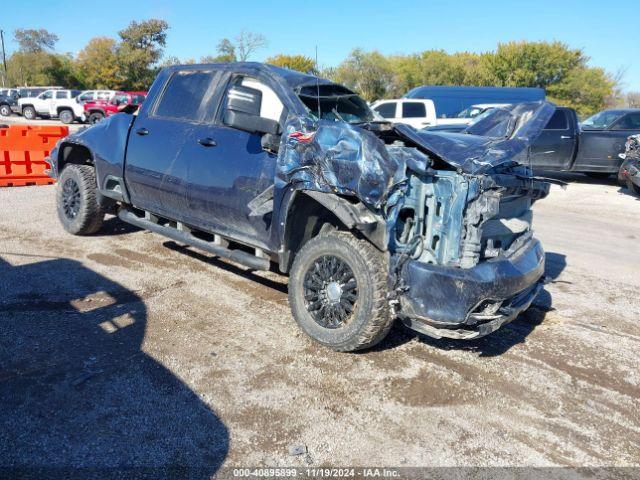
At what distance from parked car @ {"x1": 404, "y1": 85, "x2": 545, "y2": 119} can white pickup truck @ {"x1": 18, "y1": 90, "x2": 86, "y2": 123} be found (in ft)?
59.1

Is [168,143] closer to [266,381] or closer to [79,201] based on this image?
[79,201]

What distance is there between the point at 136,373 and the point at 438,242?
2.12 meters

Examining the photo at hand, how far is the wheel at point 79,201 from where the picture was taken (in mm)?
6438

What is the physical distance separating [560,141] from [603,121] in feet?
4.38

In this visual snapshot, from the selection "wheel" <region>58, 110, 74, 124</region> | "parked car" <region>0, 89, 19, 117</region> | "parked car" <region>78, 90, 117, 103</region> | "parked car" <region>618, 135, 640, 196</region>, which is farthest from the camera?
"parked car" <region>0, 89, 19, 117</region>

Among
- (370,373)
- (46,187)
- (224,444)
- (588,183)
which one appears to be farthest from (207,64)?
(588,183)

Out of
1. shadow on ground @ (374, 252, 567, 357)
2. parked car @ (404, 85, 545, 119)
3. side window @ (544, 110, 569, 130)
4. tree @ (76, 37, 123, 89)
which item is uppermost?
tree @ (76, 37, 123, 89)

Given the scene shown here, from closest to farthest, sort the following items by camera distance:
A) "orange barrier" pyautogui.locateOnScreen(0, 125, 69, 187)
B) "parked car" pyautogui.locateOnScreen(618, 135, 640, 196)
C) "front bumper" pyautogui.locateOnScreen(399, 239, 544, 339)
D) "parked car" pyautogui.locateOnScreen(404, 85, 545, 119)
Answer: "front bumper" pyautogui.locateOnScreen(399, 239, 544, 339), "orange barrier" pyautogui.locateOnScreen(0, 125, 69, 187), "parked car" pyautogui.locateOnScreen(618, 135, 640, 196), "parked car" pyautogui.locateOnScreen(404, 85, 545, 119)

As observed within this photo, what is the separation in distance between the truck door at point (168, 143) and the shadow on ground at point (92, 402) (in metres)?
1.12

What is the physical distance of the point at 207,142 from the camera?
4844mm

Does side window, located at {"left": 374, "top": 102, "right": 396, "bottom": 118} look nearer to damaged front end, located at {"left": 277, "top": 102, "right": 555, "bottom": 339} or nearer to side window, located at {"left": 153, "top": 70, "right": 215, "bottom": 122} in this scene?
side window, located at {"left": 153, "top": 70, "right": 215, "bottom": 122}

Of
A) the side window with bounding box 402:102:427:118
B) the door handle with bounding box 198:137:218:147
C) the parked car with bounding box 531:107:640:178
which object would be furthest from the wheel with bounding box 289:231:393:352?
the side window with bounding box 402:102:427:118

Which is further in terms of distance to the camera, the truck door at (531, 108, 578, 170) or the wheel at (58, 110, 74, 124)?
the wheel at (58, 110, 74, 124)

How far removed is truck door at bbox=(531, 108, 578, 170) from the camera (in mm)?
13312
